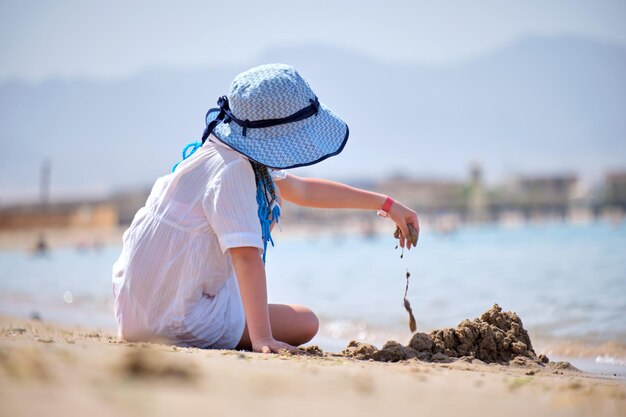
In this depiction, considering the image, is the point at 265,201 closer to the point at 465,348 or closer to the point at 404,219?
the point at 404,219

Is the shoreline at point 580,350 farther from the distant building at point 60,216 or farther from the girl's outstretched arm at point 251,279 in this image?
the distant building at point 60,216

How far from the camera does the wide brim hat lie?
9.16 ft

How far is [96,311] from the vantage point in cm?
785

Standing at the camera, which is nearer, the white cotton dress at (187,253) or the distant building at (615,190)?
the white cotton dress at (187,253)

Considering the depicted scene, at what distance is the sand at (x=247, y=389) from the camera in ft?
5.05

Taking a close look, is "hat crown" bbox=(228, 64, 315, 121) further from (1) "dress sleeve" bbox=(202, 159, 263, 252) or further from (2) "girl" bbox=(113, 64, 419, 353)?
(1) "dress sleeve" bbox=(202, 159, 263, 252)

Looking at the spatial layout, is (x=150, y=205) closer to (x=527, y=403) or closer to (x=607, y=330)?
(x=527, y=403)

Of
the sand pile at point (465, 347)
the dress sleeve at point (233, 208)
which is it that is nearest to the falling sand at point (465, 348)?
the sand pile at point (465, 347)

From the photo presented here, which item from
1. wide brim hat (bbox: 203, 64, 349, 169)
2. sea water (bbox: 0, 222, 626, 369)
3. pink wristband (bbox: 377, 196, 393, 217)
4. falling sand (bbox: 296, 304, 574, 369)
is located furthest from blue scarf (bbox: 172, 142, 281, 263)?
sea water (bbox: 0, 222, 626, 369)

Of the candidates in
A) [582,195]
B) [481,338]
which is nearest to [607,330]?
[481,338]

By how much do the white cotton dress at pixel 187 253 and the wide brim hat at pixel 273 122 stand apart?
7 cm

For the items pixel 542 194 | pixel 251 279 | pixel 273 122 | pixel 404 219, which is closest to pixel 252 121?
pixel 273 122

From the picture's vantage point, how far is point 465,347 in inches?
126

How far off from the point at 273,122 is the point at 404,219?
0.64 m
